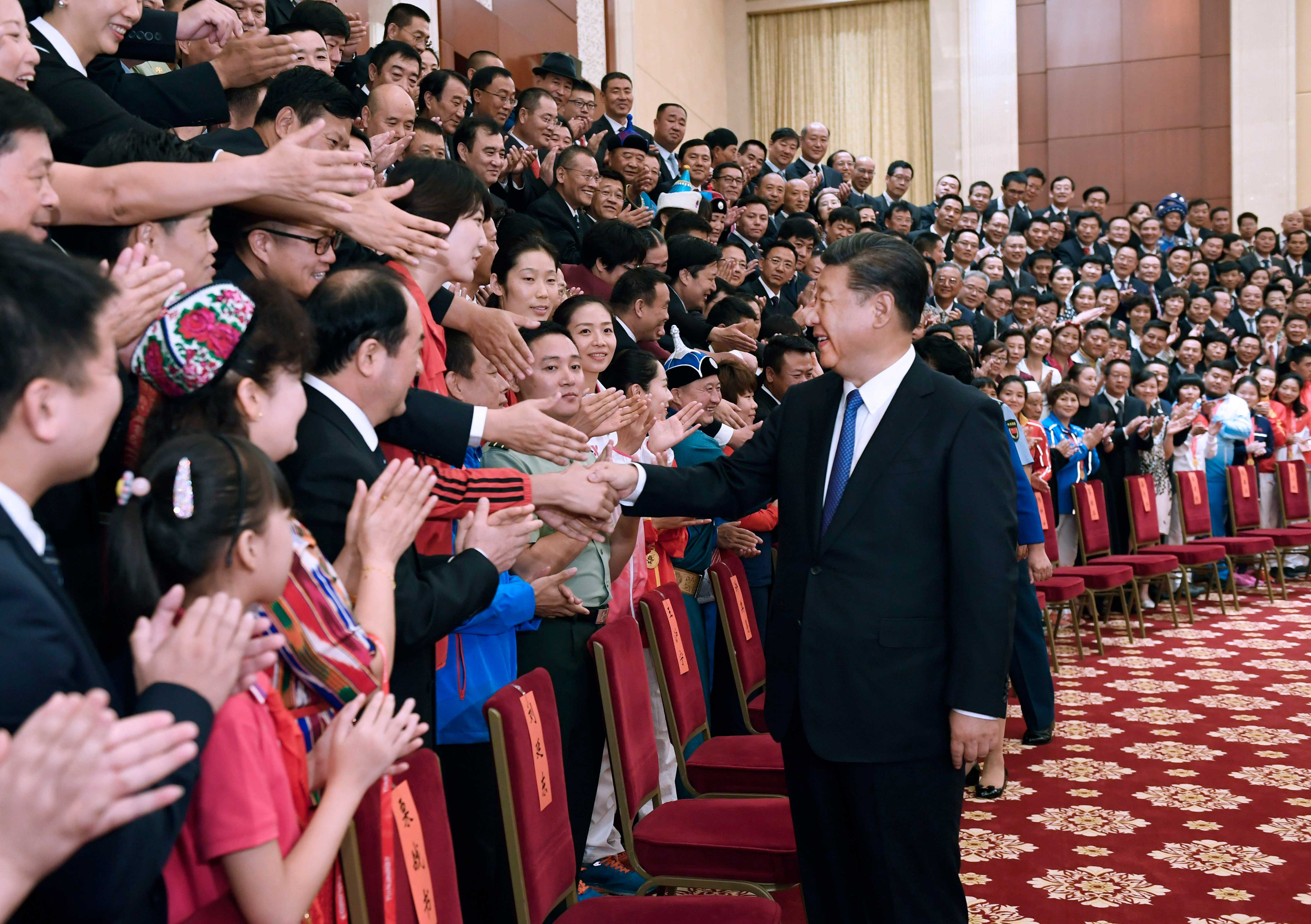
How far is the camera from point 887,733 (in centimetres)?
201

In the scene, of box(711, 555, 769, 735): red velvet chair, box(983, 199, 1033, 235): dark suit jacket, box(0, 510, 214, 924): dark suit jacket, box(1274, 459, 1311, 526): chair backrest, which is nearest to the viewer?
box(0, 510, 214, 924): dark suit jacket

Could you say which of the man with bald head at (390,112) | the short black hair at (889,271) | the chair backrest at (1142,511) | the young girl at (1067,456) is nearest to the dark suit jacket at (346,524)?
the short black hair at (889,271)

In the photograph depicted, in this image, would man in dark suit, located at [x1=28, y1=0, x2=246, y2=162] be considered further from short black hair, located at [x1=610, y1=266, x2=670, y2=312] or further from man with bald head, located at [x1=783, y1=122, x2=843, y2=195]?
man with bald head, located at [x1=783, y1=122, x2=843, y2=195]

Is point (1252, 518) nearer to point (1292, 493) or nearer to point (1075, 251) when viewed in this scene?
point (1292, 493)

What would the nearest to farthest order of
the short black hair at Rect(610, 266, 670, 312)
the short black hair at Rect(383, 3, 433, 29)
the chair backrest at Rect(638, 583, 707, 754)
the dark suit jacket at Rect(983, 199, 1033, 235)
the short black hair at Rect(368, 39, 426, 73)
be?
the chair backrest at Rect(638, 583, 707, 754) → the short black hair at Rect(610, 266, 670, 312) → the short black hair at Rect(368, 39, 426, 73) → the short black hair at Rect(383, 3, 433, 29) → the dark suit jacket at Rect(983, 199, 1033, 235)

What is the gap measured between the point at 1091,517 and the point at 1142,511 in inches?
25.1

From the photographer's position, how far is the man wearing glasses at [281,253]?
1979 millimetres

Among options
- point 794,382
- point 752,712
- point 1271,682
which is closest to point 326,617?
point 752,712

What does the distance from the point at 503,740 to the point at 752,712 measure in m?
1.62

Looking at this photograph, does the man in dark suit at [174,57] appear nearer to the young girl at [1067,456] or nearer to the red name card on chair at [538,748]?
the red name card on chair at [538,748]

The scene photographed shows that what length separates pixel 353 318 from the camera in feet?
5.44

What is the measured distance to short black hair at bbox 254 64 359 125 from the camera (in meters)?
2.37

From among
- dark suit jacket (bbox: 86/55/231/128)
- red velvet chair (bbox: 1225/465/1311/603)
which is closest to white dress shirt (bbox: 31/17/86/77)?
dark suit jacket (bbox: 86/55/231/128)

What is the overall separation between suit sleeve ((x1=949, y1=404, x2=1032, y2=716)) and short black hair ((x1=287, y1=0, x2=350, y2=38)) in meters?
2.59
